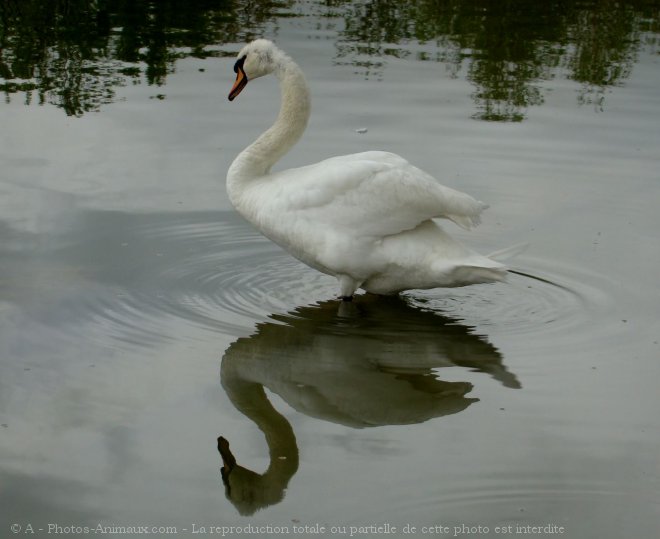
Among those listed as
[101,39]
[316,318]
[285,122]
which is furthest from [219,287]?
[101,39]

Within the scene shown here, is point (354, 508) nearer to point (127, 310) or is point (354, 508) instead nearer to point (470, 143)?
point (127, 310)

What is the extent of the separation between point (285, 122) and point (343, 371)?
211 centimetres

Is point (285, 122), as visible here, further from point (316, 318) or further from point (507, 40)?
point (507, 40)

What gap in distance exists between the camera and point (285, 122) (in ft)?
25.9

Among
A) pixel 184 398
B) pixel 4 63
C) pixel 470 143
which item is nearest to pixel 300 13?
pixel 4 63

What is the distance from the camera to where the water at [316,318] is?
16.7 feet

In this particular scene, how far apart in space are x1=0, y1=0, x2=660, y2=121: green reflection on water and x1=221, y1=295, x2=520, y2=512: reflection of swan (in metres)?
4.29

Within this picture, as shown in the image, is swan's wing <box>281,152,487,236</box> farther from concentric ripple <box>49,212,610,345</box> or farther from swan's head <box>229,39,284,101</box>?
swan's head <box>229,39,284,101</box>

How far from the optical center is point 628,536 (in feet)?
15.8

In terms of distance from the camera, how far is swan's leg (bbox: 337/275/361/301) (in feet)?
24.1

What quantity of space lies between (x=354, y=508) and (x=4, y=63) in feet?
27.6

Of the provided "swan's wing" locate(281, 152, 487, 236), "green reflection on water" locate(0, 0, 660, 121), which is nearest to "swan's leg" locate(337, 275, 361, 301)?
"swan's wing" locate(281, 152, 487, 236)

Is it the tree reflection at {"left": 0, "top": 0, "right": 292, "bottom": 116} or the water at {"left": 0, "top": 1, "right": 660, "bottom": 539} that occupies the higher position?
the tree reflection at {"left": 0, "top": 0, "right": 292, "bottom": 116}

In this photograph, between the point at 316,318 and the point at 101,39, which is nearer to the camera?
the point at 316,318
